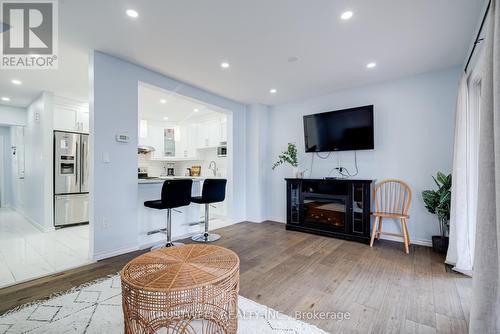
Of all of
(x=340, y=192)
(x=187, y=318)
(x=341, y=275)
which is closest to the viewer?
(x=187, y=318)

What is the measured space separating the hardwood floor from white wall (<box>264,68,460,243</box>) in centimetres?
96

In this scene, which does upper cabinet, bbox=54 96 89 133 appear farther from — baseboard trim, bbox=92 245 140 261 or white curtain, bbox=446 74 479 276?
white curtain, bbox=446 74 479 276

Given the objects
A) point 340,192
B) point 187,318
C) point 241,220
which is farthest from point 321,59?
point 241,220

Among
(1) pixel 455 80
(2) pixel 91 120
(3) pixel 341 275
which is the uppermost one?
(1) pixel 455 80

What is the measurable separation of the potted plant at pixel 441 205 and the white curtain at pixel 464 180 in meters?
0.32

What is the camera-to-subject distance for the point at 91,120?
2.84 m

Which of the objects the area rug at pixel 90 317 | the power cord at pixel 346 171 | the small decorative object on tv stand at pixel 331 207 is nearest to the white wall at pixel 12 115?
the area rug at pixel 90 317

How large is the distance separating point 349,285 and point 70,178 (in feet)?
17.0

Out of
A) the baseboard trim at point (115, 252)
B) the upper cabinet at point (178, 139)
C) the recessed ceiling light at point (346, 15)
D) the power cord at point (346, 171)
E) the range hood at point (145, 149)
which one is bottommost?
the baseboard trim at point (115, 252)

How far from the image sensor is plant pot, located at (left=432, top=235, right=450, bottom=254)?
3086 millimetres

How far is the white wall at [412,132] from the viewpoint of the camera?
3.34 metres

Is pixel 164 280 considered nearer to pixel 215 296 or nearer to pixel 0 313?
pixel 215 296

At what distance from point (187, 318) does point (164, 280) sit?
238 mm

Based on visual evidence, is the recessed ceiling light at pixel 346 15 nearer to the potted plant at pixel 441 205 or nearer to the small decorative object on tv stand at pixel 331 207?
the small decorative object on tv stand at pixel 331 207
